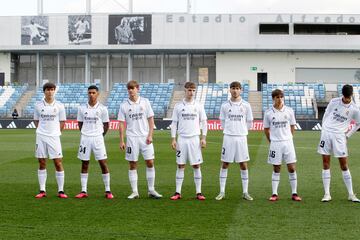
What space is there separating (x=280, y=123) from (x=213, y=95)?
1577 inches

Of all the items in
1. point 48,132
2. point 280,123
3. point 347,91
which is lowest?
point 48,132

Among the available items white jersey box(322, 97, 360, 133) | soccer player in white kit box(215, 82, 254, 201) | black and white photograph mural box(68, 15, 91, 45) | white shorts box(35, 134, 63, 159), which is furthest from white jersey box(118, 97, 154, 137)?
black and white photograph mural box(68, 15, 91, 45)

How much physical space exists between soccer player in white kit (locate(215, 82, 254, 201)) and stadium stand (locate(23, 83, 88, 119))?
3905 centimetres

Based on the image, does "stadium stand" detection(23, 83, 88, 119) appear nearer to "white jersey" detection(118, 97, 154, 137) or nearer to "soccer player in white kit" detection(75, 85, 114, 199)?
"soccer player in white kit" detection(75, 85, 114, 199)

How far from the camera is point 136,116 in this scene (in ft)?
37.2

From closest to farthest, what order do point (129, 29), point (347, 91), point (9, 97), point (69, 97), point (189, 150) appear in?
1. point (347, 91)
2. point (189, 150)
3. point (69, 97)
4. point (9, 97)
5. point (129, 29)

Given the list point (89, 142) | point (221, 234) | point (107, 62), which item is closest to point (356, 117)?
point (221, 234)

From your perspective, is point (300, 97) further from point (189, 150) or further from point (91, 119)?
point (91, 119)

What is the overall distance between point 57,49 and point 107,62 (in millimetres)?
4768

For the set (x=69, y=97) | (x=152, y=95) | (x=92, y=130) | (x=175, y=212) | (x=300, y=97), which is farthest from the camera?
(x=69, y=97)

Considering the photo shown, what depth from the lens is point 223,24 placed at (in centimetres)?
5381

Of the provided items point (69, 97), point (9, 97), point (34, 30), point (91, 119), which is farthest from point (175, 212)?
point (34, 30)

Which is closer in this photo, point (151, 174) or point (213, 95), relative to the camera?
point (151, 174)

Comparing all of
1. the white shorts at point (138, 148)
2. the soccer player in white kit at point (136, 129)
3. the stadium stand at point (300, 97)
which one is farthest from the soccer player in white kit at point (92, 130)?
the stadium stand at point (300, 97)
